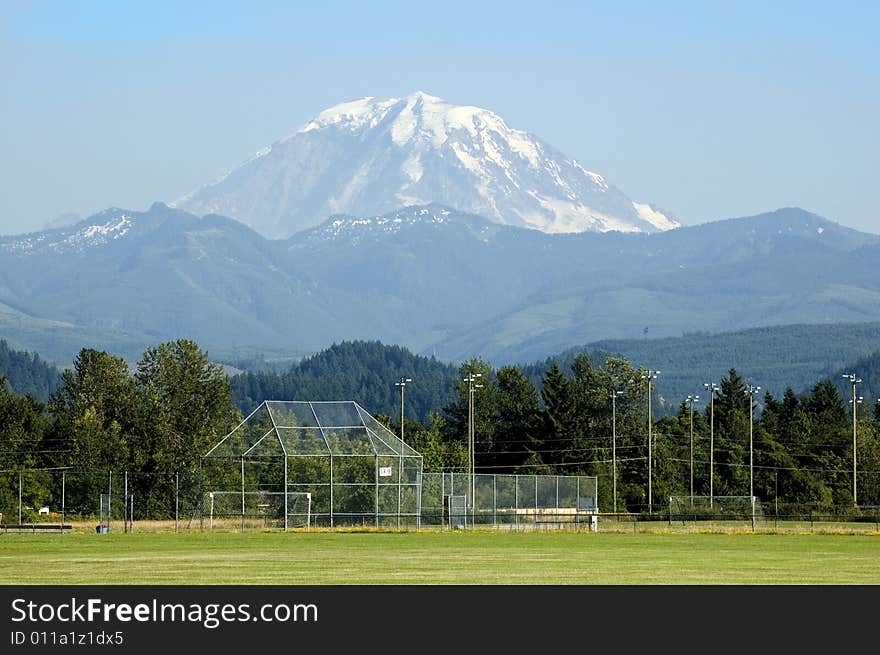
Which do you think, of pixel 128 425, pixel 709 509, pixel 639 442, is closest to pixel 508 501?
pixel 709 509

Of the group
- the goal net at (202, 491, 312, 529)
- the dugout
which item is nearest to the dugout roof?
the dugout

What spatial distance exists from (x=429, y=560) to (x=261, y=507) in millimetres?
31838

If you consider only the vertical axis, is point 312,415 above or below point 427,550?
above

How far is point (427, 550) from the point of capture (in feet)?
154

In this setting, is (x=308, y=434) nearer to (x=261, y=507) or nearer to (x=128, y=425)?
(x=261, y=507)

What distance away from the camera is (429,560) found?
40.4m

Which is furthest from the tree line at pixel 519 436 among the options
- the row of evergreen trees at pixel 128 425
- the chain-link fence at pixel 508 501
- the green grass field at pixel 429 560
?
the green grass field at pixel 429 560

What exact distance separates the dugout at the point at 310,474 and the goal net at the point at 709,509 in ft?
55.3

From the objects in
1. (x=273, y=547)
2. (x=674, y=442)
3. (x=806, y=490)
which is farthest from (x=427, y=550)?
(x=674, y=442)

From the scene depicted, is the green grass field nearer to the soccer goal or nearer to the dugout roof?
the dugout roof

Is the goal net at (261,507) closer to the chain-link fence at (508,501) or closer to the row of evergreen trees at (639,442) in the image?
the chain-link fence at (508,501)
